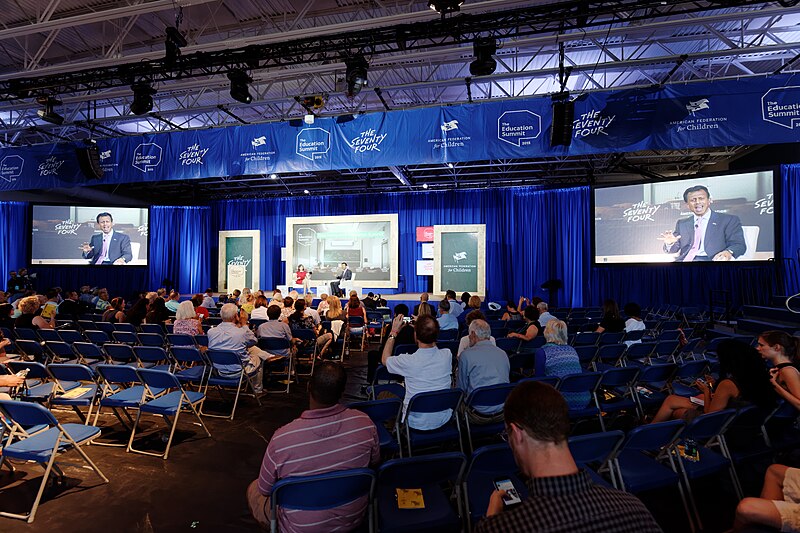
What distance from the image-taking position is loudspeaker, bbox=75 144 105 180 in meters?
10.1

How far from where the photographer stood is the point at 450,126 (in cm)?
827

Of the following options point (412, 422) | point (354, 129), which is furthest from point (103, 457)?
point (354, 129)

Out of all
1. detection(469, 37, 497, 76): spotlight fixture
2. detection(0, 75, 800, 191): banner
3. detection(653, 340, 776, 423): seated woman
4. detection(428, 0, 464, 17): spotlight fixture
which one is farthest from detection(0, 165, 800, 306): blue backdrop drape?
detection(653, 340, 776, 423): seated woman

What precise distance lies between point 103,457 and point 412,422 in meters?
3.10

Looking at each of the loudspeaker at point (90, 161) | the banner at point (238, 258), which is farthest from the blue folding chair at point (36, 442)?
the banner at point (238, 258)

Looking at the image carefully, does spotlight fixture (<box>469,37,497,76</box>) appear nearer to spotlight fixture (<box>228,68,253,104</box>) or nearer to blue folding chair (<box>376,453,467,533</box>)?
spotlight fixture (<box>228,68,253,104</box>)

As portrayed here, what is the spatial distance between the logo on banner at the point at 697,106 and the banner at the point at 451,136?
15mm

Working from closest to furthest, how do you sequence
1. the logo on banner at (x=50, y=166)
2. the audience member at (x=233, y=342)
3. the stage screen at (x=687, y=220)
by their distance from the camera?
the audience member at (x=233, y=342) < the stage screen at (x=687, y=220) < the logo on banner at (x=50, y=166)

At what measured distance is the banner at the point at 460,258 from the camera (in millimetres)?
16906

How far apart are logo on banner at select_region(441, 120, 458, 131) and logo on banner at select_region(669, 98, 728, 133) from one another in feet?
12.8

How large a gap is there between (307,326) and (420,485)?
6.26m

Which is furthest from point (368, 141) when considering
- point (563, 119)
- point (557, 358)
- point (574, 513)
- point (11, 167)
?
point (11, 167)

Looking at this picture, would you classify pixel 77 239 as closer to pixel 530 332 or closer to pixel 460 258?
pixel 460 258

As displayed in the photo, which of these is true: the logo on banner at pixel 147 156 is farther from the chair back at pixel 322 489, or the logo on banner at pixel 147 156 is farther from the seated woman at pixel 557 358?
the chair back at pixel 322 489
